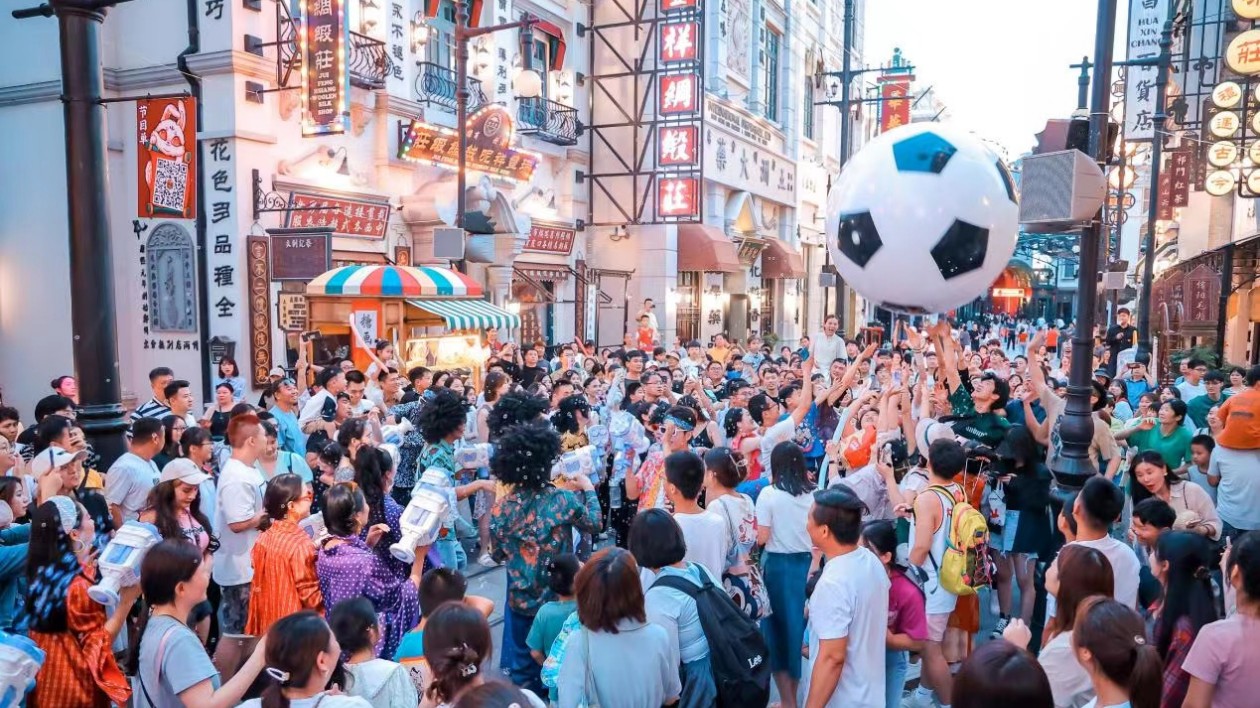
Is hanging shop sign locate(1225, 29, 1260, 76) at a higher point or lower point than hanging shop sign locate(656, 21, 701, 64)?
lower

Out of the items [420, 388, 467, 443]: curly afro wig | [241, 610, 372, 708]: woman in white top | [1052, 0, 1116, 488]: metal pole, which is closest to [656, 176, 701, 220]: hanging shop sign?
[1052, 0, 1116, 488]: metal pole

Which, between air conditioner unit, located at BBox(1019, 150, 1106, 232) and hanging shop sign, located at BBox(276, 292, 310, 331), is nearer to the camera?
air conditioner unit, located at BBox(1019, 150, 1106, 232)

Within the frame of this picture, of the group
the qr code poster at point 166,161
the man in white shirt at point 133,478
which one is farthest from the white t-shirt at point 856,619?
the qr code poster at point 166,161

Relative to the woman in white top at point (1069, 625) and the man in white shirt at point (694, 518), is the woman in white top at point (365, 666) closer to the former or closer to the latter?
the man in white shirt at point (694, 518)

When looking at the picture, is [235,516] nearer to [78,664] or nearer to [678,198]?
[78,664]

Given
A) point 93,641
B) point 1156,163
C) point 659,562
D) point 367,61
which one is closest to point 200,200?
point 367,61

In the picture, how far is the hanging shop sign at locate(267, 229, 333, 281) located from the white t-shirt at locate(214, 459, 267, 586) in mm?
7795

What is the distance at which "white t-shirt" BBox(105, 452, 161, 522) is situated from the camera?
512 centimetres

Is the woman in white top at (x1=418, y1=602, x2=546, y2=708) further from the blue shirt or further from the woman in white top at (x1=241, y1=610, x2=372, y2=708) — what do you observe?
the blue shirt

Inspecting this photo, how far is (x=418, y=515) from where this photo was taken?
3.94 meters

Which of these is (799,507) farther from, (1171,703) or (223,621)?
(223,621)

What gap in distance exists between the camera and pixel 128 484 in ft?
16.9

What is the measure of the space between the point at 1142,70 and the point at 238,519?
22.0 m

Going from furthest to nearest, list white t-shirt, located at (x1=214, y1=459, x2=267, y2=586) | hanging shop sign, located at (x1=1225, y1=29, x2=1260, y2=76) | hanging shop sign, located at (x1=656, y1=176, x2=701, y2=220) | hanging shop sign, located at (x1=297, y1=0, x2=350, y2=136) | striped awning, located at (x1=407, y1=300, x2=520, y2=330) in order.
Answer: hanging shop sign, located at (x1=656, y1=176, x2=701, y2=220) < striped awning, located at (x1=407, y1=300, x2=520, y2=330) < hanging shop sign, located at (x1=1225, y1=29, x2=1260, y2=76) < hanging shop sign, located at (x1=297, y1=0, x2=350, y2=136) < white t-shirt, located at (x1=214, y1=459, x2=267, y2=586)
